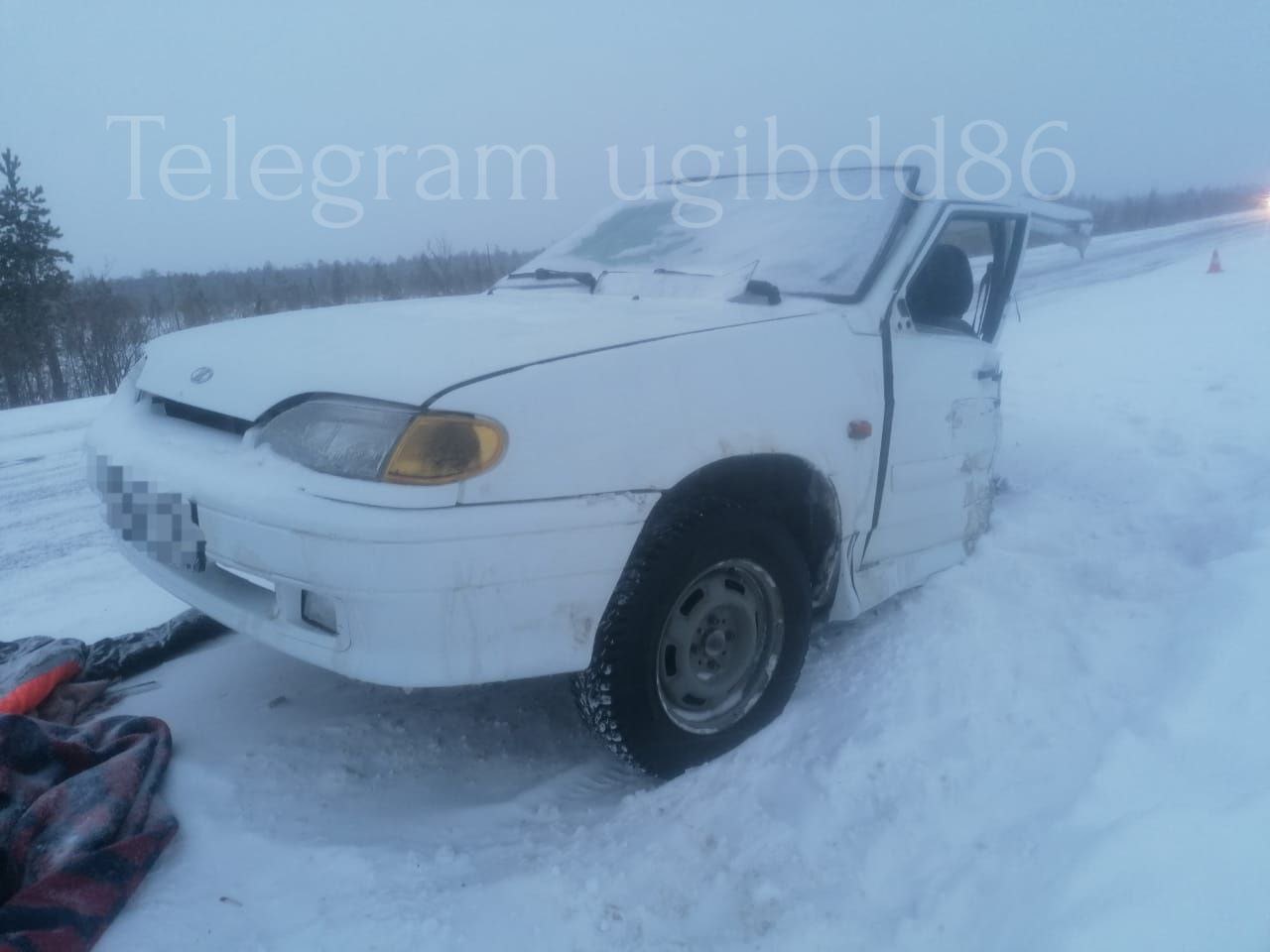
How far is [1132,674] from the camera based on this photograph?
2770 millimetres

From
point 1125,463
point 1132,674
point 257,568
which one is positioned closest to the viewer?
point 257,568

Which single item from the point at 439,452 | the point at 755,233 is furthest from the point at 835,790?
the point at 755,233

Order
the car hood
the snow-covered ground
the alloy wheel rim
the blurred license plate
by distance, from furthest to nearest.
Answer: the alloy wheel rim < the blurred license plate < the car hood < the snow-covered ground

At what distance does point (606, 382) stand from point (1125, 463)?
11.8 feet

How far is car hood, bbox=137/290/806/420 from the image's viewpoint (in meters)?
2.13

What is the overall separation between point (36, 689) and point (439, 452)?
A: 1.65 m

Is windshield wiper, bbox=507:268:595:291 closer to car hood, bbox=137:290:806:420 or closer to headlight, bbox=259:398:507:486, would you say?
car hood, bbox=137:290:806:420

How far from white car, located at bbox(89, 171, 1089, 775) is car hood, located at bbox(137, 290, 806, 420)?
0.01 meters

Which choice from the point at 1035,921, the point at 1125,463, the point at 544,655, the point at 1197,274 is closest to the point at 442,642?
the point at 544,655

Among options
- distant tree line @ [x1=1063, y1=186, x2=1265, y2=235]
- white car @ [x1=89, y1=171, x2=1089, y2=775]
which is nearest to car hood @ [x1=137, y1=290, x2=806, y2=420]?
white car @ [x1=89, y1=171, x2=1089, y2=775]

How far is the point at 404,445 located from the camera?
1.96 metres

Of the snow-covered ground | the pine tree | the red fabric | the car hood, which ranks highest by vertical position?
the pine tree

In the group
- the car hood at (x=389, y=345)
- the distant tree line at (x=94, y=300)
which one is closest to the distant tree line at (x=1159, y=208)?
the distant tree line at (x=94, y=300)

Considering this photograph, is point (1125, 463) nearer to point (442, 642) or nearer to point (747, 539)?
point (747, 539)
